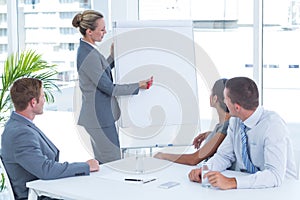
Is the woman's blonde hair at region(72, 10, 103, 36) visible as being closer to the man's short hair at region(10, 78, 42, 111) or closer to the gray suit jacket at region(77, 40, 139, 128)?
the gray suit jacket at region(77, 40, 139, 128)

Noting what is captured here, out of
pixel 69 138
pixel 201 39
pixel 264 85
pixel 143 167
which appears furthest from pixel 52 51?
pixel 143 167

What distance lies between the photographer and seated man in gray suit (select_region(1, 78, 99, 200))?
2.54 metres

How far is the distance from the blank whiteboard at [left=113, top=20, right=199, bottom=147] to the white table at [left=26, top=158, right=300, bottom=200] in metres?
0.85

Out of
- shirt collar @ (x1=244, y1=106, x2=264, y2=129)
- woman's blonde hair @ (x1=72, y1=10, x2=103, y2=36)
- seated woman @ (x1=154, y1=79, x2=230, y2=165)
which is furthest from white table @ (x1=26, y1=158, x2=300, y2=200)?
woman's blonde hair @ (x1=72, y1=10, x2=103, y2=36)

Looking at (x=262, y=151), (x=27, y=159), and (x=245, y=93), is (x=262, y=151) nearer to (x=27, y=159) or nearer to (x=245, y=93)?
(x=245, y=93)

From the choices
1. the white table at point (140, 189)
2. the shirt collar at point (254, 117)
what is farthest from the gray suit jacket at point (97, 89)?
the shirt collar at point (254, 117)

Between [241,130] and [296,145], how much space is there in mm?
1495

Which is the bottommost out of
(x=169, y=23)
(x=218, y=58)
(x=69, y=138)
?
(x=69, y=138)

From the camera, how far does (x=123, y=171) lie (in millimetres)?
2744

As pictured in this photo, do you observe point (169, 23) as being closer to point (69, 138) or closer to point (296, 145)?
point (296, 145)

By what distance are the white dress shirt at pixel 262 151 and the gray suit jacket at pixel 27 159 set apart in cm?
79

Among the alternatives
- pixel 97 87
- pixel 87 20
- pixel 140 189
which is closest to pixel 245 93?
pixel 140 189

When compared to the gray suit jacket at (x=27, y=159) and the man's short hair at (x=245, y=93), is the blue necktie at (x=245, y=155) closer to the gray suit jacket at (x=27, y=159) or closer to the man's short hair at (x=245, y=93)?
the man's short hair at (x=245, y=93)

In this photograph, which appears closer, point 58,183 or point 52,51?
point 58,183
